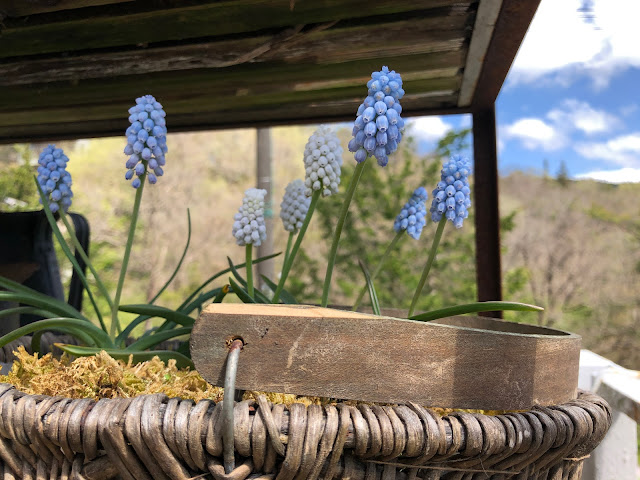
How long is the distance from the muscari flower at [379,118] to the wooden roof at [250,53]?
144 millimetres

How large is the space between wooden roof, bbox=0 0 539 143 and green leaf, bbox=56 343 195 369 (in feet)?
1.22

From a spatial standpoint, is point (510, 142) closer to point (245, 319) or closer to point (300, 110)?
point (300, 110)

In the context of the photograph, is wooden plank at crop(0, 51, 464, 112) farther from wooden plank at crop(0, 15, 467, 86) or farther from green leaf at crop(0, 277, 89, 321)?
green leaf at crop(0, 277, 89, 321)

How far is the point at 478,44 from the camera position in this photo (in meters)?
0.65

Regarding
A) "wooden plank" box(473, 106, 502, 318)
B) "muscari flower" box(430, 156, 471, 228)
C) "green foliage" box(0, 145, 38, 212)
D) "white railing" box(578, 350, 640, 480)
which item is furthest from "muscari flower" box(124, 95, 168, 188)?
"green foliage" box(0, 145, 38, 212)

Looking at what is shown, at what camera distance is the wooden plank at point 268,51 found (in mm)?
639

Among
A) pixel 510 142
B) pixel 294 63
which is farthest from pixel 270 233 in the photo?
pixel 510 142

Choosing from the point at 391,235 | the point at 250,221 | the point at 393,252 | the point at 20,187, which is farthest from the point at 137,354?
the point at 391,235

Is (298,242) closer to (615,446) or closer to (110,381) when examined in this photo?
(110,381)

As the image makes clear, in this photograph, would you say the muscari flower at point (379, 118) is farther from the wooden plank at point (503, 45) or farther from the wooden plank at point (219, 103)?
the wooden plank at point (219, 103)

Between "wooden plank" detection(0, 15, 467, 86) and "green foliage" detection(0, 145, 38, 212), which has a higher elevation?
"green foliage" detection(0, 145, 38, 212)

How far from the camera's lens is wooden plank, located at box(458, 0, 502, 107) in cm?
55

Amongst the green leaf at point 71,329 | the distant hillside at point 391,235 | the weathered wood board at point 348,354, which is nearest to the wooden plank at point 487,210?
the weathered wood board at point 348,354

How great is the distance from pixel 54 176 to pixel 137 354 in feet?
0.83
